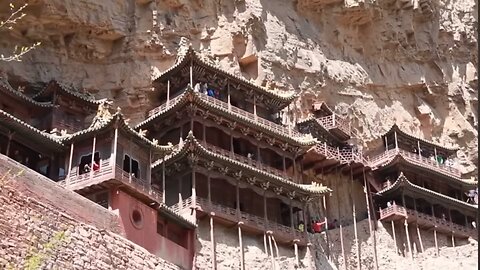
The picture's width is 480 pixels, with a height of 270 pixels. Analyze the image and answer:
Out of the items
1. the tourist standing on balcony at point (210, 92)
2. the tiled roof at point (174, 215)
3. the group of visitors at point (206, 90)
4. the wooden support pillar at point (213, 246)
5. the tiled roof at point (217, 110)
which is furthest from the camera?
the tourist standing on balcony at point (210, 92)

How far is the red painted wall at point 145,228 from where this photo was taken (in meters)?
18.1

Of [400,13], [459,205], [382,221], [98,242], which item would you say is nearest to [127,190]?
[98,242]

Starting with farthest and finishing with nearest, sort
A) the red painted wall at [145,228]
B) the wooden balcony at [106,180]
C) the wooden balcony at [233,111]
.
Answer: the wooden balcony at [233,111] < the wooden balcony at [106,180] < the red painted wall at [145,228]

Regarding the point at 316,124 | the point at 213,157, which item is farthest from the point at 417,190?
the point at 213,157

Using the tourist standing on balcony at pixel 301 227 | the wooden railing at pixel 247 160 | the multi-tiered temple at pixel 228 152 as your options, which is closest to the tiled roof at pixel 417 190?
the multi-tiered temple at pixel 228 152

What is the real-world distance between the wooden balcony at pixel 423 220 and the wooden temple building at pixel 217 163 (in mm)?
64

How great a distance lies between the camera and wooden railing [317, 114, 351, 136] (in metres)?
32.1

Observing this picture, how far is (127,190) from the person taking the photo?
1880 centimetres

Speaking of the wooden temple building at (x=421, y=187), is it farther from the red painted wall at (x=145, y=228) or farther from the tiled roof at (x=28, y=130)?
the tiled roof at (x=28, y=130)

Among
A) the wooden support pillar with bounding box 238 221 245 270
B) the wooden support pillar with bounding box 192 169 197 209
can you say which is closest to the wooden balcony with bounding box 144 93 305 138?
the wooden support pillar with bounding box 192 169 197 209

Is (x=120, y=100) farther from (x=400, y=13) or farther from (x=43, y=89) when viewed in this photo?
(x=400, y=13)

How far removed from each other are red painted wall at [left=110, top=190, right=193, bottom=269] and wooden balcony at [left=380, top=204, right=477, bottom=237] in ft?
42.8

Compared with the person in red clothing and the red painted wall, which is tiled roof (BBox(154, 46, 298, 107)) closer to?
the red painted wall

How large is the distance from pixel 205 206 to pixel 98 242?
7.67m
